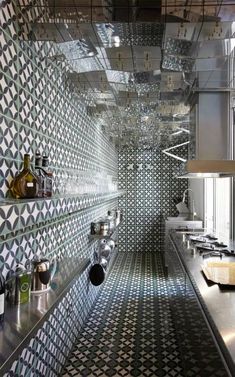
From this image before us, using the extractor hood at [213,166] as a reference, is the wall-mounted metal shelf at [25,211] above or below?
below

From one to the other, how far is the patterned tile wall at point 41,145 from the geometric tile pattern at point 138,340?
0.63 ft

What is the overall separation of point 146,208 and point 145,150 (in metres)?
1.50

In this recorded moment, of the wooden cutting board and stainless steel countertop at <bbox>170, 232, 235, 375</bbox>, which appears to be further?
the wooden cutting board

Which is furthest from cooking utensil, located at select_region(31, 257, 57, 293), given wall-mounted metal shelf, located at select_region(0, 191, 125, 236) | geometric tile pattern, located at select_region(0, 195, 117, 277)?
wall-mounted metal shelf, located at select_region(0, 191, 125, 236)

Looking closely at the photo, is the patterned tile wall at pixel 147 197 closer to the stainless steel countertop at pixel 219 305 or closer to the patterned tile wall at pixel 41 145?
the patterned tile wall at pixel 41 145

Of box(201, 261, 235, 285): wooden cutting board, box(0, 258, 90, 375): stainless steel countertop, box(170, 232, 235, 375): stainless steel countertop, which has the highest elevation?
box(0, 258, 90, 375): stainless steel countertop

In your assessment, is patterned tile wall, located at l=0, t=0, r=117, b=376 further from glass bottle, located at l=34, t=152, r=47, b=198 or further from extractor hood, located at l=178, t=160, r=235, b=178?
extractor hood, located at l=178, t=160, r=235, b=178

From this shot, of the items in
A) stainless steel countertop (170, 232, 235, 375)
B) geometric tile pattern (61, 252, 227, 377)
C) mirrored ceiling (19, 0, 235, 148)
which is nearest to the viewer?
stainless steel countertop (170, 232, 235, 375)

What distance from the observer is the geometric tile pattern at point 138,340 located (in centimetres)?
211

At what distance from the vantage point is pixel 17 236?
1828mm

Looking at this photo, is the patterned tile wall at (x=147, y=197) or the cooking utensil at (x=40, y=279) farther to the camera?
the patterned tile wall at (x=147, y=197)

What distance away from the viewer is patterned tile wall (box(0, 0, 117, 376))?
171 centimetres

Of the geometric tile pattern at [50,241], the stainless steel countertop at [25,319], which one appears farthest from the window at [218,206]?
the stainless steel countertop at [25,319]

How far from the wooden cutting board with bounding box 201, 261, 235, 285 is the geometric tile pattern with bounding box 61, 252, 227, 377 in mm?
224
